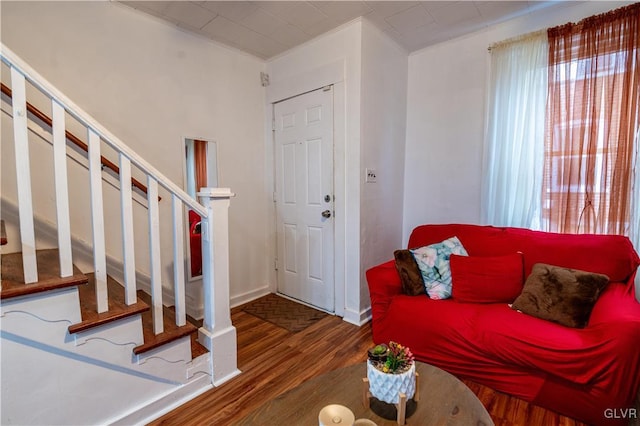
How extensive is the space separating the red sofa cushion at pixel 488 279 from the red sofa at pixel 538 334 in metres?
0.06

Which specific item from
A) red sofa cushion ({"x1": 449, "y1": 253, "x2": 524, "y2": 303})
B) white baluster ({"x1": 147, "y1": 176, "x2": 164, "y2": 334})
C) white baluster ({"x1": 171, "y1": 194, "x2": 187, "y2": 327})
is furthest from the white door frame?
white baluster ({"x1": 147, "y1": 176, "x2": 164, "y2": 334})

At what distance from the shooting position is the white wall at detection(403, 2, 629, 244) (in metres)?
2.58

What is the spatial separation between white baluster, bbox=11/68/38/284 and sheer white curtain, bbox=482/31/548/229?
2.96m

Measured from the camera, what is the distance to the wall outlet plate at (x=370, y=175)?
2.50 m

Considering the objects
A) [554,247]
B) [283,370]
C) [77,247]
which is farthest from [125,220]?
[554,247]

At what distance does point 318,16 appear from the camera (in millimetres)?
2328

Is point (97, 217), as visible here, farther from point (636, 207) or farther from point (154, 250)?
point (636, 207)

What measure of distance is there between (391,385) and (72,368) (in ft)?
4.65

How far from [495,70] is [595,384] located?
2279 mm

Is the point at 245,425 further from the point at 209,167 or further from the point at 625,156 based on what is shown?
the point at 625,156

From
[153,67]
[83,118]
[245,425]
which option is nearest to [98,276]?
[83,118]

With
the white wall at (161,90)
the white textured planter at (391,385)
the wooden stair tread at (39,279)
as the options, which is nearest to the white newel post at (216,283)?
the wooden stair tread at (39,279)

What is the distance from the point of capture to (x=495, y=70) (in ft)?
8.00

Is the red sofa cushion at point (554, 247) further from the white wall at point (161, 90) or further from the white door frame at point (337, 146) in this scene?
the white wall at point (161, 90)
